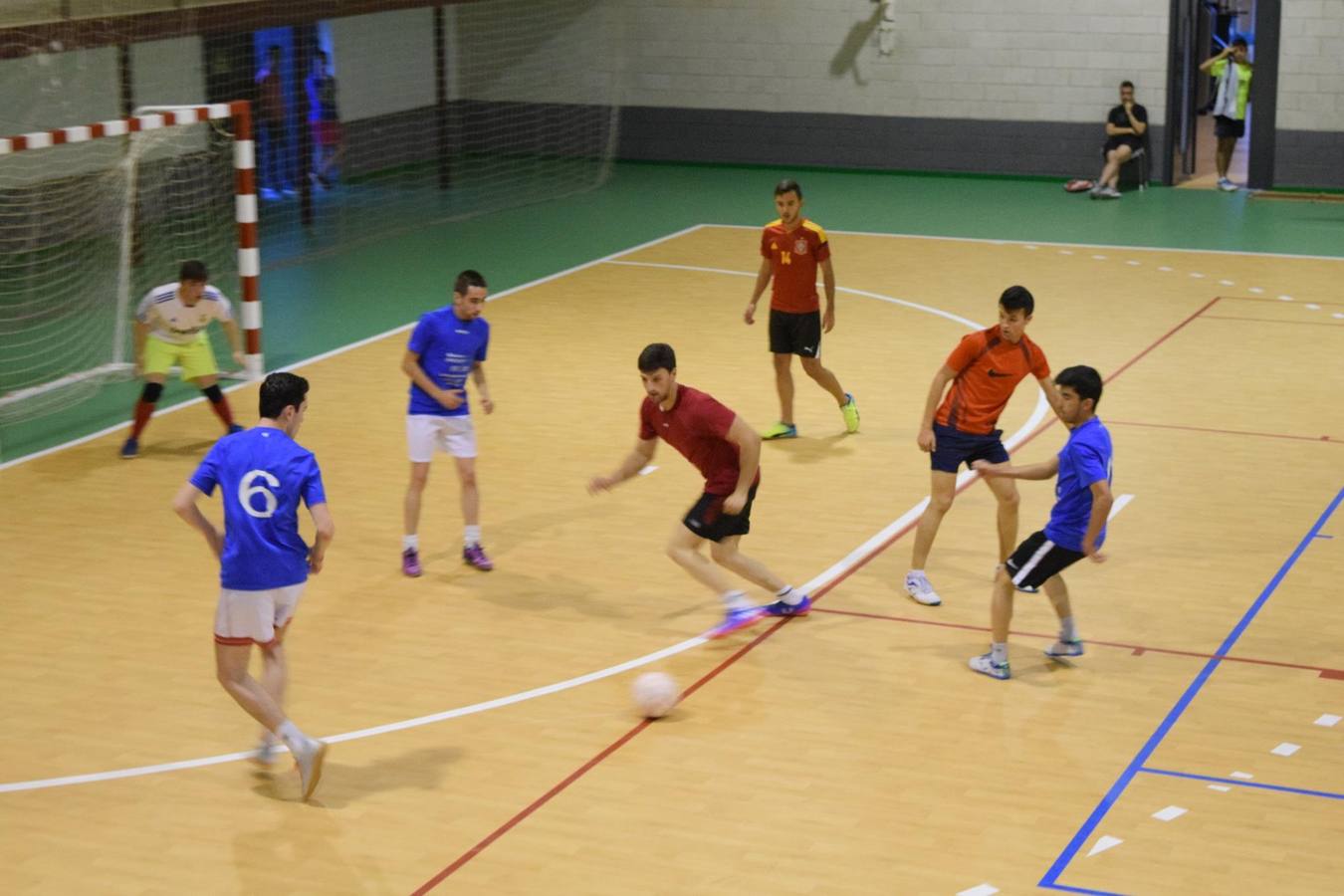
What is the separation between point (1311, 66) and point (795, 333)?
1493 centimetres

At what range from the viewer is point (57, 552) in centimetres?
1188

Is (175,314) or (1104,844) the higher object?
(175,314)

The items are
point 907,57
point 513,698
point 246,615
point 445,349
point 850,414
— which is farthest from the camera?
point 907,57

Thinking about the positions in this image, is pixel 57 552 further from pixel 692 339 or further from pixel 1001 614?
pixel 692 339

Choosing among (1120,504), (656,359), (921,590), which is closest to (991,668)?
(921,590)

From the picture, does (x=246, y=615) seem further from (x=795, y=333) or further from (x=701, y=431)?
(x=795, y=333)

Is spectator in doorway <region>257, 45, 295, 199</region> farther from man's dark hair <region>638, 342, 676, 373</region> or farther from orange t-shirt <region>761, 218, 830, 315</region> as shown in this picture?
man's dark hair <region>638, 342, 676, 373</region>

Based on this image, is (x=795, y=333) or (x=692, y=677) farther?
(x=795, y=333)

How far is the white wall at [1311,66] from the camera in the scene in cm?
2528

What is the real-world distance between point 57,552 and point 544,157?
63.5ft

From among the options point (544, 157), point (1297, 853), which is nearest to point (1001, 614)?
point (1297, 853)

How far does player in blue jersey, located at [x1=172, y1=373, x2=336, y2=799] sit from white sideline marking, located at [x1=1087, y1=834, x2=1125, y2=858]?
139 inches

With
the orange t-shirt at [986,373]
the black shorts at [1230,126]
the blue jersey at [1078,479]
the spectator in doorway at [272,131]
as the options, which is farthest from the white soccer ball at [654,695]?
the black shorts at [1230,126]

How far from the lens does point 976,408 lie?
1046 centimetres
